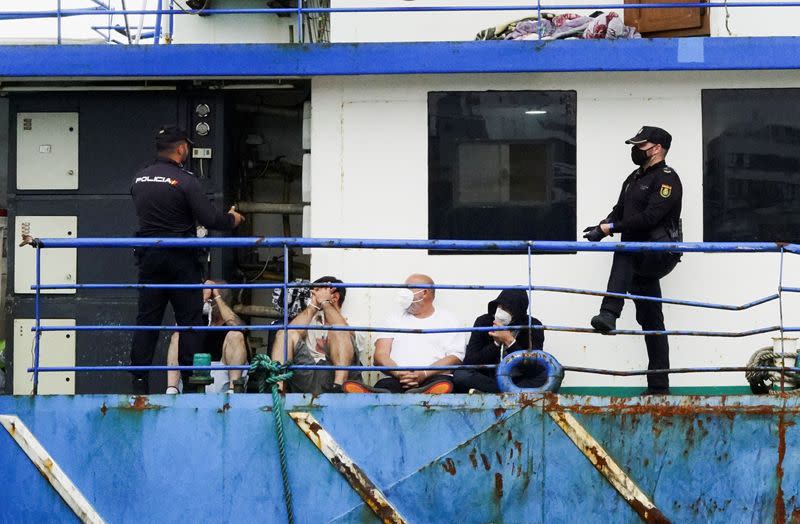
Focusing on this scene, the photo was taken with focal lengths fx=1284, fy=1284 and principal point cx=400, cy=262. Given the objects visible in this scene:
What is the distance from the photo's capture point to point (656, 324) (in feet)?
26.3

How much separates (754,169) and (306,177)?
119 inches

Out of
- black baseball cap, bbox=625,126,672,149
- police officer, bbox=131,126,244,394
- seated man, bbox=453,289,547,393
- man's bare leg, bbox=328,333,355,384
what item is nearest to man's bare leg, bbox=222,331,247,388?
police officer, bbox=131,126,244,394

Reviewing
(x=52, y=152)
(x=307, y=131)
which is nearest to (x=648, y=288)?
(x=307, y=131)

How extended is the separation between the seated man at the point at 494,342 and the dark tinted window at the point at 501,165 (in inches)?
35.8

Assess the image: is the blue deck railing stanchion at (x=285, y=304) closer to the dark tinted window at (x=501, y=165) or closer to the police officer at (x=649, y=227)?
the dark tinted window at (x=501, y=165)

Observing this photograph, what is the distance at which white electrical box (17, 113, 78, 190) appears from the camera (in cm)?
906

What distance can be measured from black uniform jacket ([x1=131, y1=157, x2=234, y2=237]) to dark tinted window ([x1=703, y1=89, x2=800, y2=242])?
323 cm

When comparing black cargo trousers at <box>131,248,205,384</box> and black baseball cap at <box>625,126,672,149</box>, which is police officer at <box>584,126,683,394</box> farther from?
black cargo trousers at <box>131,248,205,384</box>

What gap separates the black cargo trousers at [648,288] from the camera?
7715 mm

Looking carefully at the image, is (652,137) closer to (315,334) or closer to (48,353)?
(315,334)

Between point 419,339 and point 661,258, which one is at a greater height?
point 661,258

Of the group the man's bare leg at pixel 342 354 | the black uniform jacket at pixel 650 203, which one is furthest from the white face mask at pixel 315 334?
the black uniform jacket at pixel 650 203

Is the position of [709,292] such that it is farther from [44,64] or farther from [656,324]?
[44,64]

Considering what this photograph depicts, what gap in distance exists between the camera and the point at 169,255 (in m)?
7.72
